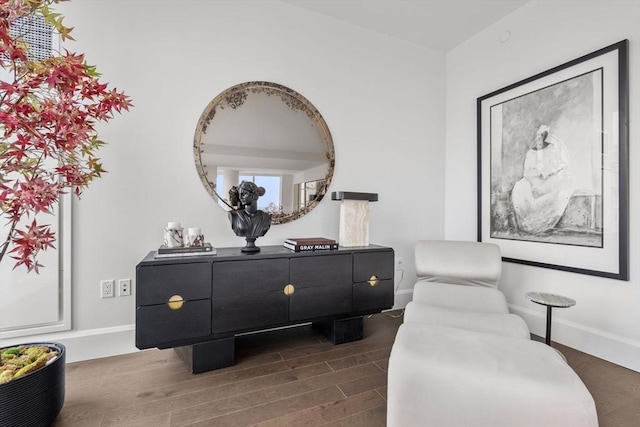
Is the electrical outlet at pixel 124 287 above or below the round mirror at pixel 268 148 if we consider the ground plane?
below

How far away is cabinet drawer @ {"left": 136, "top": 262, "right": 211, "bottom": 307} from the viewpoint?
5.29 feet

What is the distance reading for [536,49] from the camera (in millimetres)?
2404

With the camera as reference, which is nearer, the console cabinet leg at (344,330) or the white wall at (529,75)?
the white wall at (529,75)

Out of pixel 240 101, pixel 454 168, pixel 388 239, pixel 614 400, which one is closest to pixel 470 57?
pixel 454 168

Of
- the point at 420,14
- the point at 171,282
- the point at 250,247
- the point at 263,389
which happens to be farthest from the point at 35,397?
the point at 420,14

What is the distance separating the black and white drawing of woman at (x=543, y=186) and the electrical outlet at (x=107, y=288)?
10.4ft

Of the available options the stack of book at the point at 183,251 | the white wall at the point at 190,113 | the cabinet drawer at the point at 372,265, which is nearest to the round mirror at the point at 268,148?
the white wall at the point at 190,113

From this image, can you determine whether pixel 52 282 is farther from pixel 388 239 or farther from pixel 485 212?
pixel 485 212

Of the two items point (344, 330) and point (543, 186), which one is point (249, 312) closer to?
point (344, 330)

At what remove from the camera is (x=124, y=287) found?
6.58ft

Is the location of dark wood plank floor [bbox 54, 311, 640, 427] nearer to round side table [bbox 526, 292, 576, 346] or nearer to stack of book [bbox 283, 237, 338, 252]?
round side table [bbox 526, 292, 576, 346]

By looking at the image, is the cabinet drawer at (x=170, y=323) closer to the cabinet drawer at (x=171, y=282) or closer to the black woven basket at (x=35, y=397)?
the cabinet drawer at (x=171, y=282)

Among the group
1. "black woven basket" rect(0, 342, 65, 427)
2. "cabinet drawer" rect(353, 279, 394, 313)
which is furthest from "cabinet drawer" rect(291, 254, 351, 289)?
"black woven basket" rect(0, 342, 65, 427)

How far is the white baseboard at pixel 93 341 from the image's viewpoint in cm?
185
